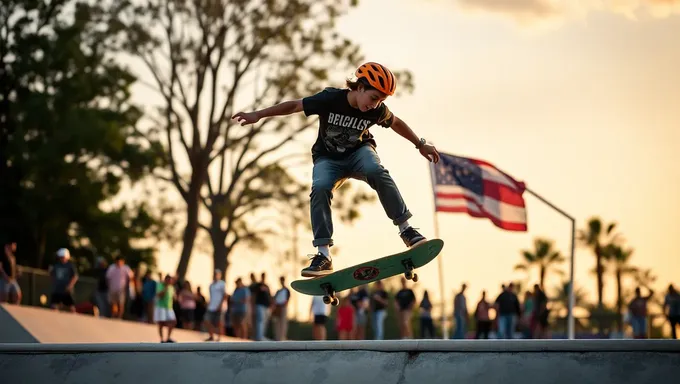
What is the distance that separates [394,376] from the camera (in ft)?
26.0

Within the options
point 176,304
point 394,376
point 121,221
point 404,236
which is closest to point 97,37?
point 121,221

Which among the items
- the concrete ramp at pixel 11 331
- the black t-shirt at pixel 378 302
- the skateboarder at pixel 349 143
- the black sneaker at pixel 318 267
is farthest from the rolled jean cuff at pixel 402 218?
the black t-shirt at pixel 378 302

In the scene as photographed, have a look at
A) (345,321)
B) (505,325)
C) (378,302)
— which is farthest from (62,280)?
(505,325)

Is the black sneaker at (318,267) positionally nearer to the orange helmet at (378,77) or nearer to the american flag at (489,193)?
the orange helmet at (378,77)

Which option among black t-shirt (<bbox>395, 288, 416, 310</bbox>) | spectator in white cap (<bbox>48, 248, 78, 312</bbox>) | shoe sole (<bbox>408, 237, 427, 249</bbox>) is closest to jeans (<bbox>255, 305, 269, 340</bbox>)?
black t-shirt (<bbox>395, 288, 416, 310</bbox>)

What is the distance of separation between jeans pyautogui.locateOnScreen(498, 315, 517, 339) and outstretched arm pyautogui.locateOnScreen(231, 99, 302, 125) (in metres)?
13.7

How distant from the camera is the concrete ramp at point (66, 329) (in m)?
18.4

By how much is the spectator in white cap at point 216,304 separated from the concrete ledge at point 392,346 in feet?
42.6

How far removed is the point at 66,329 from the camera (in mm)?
20156

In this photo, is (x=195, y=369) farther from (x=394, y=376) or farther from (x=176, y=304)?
(x=176, y=304)

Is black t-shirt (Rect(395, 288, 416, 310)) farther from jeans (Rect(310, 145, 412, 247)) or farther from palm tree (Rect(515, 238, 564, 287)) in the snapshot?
palm tree (Rect(515, 238, 564, 287))

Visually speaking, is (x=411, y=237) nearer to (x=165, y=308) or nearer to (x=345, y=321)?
(x=165, y=308)

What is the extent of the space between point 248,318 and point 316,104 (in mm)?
14044

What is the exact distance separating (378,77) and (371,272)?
2.00m
